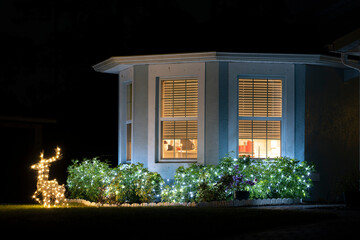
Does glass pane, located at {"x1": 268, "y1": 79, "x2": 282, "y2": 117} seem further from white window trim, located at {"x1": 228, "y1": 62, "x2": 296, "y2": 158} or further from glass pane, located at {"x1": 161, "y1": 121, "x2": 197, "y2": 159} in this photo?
A: glass pane, located at {"x1": 161, "y1": 121, "x2": 197, "y2": 159}

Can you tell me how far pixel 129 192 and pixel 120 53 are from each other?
11.8ft

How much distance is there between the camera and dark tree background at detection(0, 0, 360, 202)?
14008 mm

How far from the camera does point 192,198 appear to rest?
12.6 m

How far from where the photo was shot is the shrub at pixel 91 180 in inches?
538

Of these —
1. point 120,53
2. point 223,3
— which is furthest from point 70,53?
point 120,53

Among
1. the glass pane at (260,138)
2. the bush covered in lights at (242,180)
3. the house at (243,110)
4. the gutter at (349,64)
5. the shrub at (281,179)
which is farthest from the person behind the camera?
the glass pane at (260,138)

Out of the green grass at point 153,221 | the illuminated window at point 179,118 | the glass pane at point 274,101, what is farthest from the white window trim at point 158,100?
the green grass at point 153,221

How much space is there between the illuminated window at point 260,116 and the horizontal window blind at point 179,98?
112cm

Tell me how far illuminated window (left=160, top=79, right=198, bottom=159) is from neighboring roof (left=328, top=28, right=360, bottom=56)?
12.8ft

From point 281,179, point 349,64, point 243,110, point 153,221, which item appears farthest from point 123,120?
point 153,221

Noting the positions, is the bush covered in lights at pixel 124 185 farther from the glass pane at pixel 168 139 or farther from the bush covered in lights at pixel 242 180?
the glass pane at pixel 168 139

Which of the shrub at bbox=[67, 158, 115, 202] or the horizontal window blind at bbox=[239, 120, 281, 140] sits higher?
the horizontal window blind at bbox=[239, 120, 281, 140]

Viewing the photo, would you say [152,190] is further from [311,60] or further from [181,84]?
[311,60]

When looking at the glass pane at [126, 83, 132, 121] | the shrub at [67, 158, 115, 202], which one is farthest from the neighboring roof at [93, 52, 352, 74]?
the shrub at [67, 158, 115, 202]
